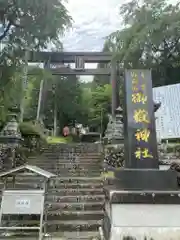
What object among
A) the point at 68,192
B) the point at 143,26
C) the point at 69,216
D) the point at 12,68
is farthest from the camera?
the point at 143,26

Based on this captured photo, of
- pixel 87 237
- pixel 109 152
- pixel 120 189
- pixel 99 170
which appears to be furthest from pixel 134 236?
pixel 109 152

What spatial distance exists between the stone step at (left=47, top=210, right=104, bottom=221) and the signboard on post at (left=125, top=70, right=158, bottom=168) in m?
2.89

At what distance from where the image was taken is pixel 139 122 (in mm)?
4383

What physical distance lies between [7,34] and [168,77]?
1050 cm

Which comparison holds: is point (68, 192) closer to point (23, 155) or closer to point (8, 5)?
point (23, 155)

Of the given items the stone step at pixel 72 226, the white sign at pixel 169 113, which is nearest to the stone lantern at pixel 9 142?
the stone step at pixel 72 226

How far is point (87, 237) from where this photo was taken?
18.1ft

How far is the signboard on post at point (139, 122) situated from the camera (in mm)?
4258

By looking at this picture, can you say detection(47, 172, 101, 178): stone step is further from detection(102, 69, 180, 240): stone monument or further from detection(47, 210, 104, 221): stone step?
detection(102, 69, 180, 240): stone monument

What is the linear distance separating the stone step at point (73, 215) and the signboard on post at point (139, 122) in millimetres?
2891

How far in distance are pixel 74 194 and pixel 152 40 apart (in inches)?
461

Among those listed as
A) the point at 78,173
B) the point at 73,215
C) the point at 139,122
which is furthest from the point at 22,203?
the point at 78,173

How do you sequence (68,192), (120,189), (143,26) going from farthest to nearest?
(143,26) → (68,192) → (120,189)

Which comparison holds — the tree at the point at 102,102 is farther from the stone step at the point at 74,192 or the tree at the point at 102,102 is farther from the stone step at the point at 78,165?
the stone step at the point at 74,192
